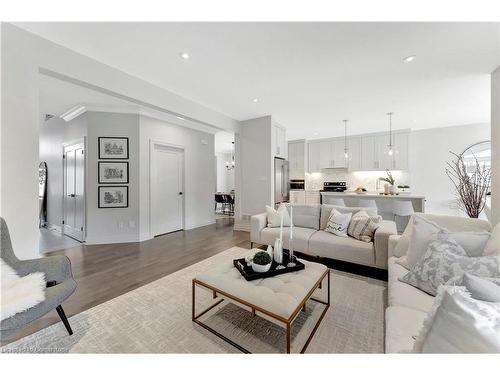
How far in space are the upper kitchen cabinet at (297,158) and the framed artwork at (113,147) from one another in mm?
5179

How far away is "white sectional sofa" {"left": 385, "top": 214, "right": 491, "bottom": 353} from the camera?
1030 mm

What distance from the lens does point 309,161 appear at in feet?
23.6

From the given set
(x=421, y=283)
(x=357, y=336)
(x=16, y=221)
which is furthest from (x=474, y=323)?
(x=16, y=221)

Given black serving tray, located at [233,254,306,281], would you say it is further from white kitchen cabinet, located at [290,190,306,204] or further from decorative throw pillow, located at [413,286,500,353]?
white kitchen cabinet, located at [290,190,306,204]

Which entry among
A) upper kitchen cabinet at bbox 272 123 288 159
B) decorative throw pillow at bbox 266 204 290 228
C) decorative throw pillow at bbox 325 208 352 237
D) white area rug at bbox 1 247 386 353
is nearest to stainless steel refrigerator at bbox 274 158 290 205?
upper kitchen cabinet at bbox 272 123 288 159

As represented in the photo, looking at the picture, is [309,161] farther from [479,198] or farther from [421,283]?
[421,283]

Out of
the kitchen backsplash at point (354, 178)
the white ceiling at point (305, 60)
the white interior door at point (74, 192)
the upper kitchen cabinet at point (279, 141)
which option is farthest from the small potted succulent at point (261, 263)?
the kitchen backsplash at point (354, 178)

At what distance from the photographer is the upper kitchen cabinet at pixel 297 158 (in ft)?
23.5

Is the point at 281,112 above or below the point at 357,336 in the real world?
above

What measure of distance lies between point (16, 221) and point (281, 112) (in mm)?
→ 4205

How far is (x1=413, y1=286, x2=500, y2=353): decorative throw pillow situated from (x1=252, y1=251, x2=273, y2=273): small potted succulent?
1091mm

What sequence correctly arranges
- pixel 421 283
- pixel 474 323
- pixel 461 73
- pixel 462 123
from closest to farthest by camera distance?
pixel 474 323, pixel 421 283, pixel 461 73, pixel 462 123

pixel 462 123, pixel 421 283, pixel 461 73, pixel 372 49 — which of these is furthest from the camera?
pixel 462 123

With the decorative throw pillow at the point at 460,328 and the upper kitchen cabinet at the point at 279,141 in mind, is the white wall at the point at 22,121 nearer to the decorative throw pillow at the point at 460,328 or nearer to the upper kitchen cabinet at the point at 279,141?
the decorative throw pillow at the point at 460,328
